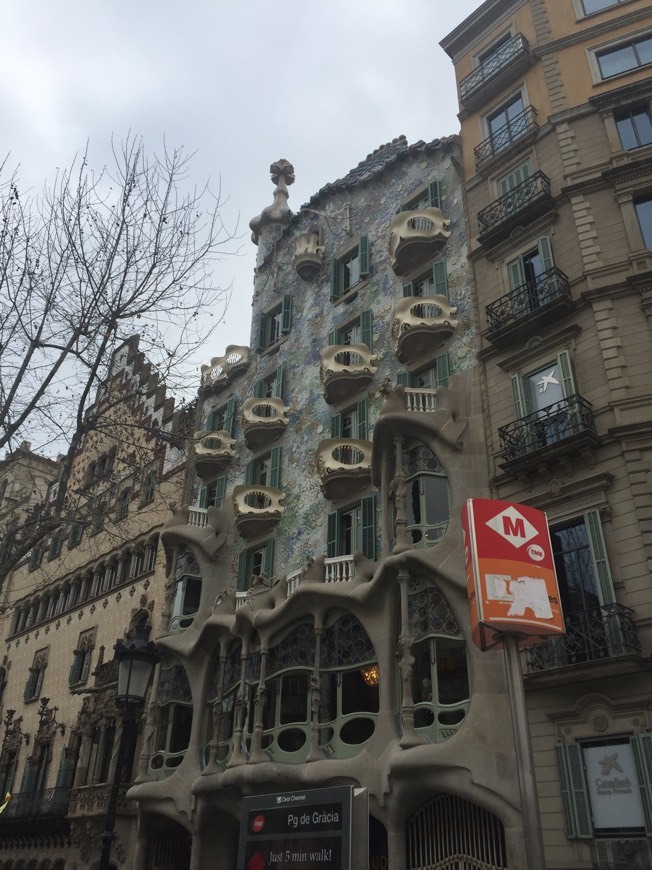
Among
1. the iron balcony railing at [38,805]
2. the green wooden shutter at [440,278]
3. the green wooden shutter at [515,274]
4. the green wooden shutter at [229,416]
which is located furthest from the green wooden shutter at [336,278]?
the iron balcony railing at [38,805]

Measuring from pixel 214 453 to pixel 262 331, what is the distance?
549cm

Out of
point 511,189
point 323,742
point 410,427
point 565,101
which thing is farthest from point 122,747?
point 565,101

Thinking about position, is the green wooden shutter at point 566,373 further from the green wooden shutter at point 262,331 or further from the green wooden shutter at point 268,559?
the green wooden shutter at point 262,331

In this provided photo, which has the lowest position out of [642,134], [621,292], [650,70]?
[621,292]

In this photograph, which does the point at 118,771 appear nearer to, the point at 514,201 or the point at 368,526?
the point at 368,526

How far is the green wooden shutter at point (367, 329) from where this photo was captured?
23.5 meters

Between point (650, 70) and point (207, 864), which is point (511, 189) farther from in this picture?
point (207, 864)

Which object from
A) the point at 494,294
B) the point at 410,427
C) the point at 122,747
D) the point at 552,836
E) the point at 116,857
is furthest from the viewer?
the point at 116,857

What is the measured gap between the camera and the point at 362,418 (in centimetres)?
2217

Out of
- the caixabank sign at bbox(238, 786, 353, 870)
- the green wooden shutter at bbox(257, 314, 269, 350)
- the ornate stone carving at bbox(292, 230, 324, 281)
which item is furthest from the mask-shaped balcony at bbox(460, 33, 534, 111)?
the caixabank sign at bbox(238, 786, 353, 870)

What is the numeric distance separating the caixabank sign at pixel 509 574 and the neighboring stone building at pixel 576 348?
4.75 m

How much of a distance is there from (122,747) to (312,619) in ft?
26.6

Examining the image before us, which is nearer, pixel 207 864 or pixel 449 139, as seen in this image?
pixel 207 864

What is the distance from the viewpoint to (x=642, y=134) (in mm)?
18625
